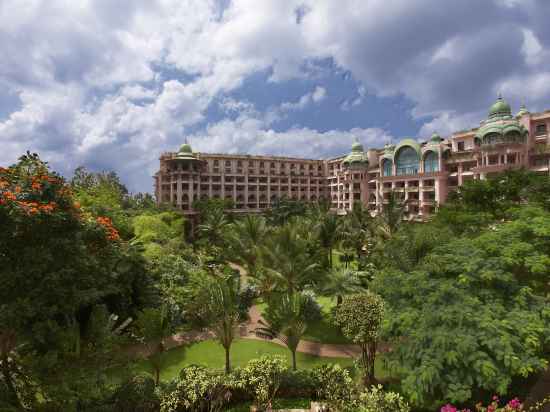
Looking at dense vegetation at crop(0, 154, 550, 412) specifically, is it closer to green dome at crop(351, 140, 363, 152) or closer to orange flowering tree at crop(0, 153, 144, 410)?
orange flowering tree at crop(0, 153, 144, 410)

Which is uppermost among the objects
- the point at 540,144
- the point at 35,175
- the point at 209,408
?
the point at 540,144

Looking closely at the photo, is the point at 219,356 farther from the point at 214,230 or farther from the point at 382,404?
the point at 214,230

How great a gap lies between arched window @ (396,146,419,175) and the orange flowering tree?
5415 centimetres

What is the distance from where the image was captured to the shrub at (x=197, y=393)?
1089 cm

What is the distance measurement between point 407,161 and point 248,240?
40.2 m

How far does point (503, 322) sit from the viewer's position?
385 inches

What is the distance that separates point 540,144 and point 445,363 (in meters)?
45.2

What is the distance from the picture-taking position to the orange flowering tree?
8.36 m

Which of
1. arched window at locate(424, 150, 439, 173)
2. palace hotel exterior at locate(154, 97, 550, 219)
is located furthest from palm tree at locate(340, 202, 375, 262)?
arched window at locate(424, 150, 439, 173)

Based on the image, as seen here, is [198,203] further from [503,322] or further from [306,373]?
[503,322]

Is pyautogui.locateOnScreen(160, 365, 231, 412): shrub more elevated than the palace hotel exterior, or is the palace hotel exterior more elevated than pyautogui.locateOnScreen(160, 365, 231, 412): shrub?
the palace hotel exterior

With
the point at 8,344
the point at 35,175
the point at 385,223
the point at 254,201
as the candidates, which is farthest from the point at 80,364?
the point at 254,201

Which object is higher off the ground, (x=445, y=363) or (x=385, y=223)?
(x=385, y=223)

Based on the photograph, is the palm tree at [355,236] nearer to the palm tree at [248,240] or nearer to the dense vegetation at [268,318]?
the palm tree at [248,240]
